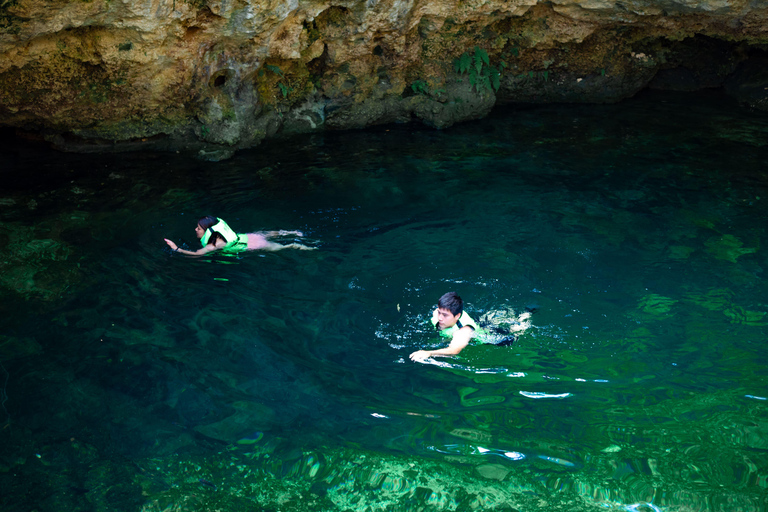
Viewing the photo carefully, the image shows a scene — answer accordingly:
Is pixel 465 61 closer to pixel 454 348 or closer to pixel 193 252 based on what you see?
pixel 193 252

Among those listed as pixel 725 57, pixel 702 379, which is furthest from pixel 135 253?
pixel 725 57

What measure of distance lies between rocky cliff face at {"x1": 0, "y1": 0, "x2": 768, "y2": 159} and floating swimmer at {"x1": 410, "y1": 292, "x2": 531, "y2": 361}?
18.1ft

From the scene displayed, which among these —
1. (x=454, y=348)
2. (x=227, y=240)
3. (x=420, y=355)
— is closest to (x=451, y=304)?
(x=454, y=348)

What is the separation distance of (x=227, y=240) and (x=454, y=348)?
3570 millimetres

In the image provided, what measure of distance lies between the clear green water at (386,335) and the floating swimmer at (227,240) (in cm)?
22

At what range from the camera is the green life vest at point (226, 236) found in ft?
26.3

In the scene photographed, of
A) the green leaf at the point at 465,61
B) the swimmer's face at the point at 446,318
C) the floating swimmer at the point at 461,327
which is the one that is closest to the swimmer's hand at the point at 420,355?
the floating swimmer at the point at 461,327

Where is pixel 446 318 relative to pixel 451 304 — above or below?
below

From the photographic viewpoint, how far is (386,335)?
679cm

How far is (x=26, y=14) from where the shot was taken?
719cm

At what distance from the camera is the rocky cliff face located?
29.1 feet

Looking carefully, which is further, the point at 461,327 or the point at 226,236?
the point at 226,236

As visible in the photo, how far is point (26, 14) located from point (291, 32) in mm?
4141

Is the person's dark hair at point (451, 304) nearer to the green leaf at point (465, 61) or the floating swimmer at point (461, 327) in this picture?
the floating swimmer at point (461, 327)
